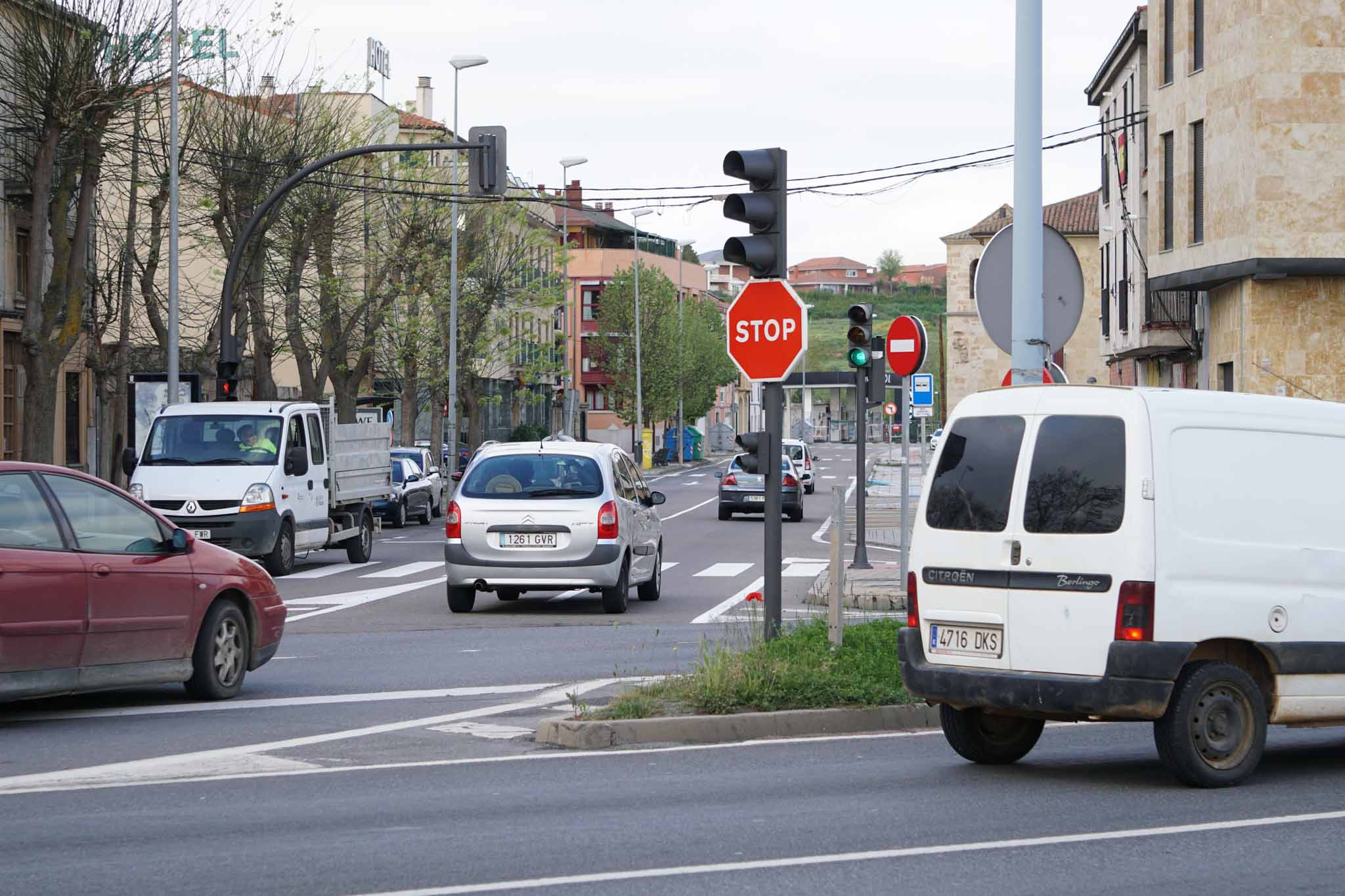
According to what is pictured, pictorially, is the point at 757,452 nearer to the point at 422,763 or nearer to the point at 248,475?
the point at 422,763

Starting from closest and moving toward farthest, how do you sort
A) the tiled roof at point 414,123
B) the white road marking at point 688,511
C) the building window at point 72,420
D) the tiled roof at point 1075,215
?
the building window at point 72,420
the white road marking at point 688,511
the tiled roof at point 414,123
the tiled roof at point 1075,215

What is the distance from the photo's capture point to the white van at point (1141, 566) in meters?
8.47

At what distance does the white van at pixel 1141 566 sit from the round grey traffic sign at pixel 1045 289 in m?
3.30

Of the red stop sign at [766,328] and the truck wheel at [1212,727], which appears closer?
the truck wheel at [1212,727]

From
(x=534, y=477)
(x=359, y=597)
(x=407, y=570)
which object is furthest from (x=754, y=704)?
(x=407, y=570)

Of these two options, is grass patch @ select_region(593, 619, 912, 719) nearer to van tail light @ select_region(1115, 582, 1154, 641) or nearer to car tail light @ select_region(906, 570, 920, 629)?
car tail light @ select_region(906, 570, 920, 629)

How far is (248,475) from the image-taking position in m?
22.8

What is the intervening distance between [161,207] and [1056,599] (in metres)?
31.6

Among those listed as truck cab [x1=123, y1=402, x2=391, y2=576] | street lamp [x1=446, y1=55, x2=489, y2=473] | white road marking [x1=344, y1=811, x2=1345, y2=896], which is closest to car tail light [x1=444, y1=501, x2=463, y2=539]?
truck cab [x1=123, y1=402, x2=391, y2=576]

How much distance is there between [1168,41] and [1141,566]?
3219 centimetres

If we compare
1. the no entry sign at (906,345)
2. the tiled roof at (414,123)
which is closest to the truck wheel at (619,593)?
the no entry sign at (906,345)

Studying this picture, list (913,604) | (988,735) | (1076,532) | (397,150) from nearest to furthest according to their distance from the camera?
(1076,532)
(913,604)
(988,735)
(397,150)

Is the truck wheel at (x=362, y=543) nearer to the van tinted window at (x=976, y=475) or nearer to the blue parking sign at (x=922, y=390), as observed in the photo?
the blue parking sign at (x=922, y=390)

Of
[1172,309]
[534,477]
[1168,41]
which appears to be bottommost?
[534,477]
